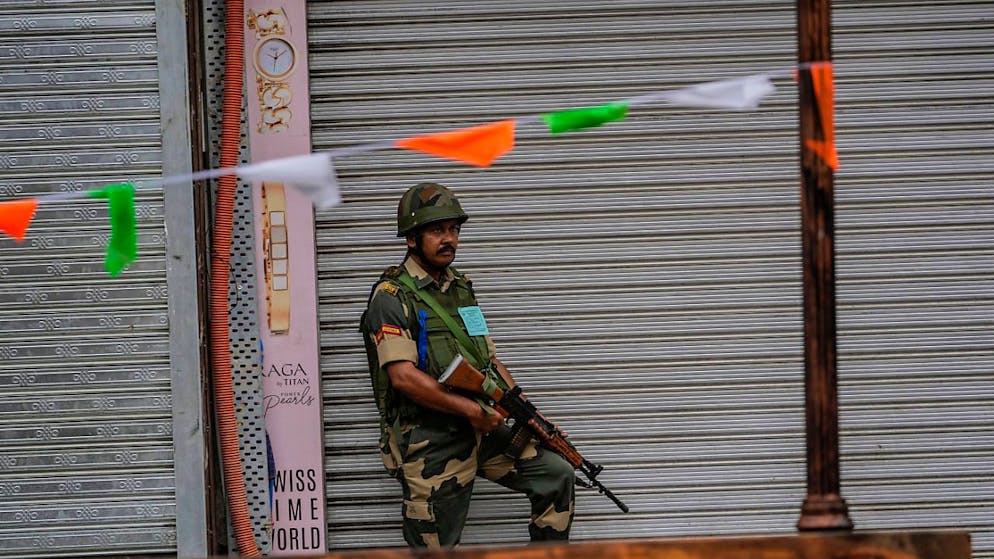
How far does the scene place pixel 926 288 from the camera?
673 centimetres

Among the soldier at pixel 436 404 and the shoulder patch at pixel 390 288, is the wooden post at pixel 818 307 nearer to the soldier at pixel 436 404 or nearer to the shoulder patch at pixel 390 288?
the soldier at pixel 436 404

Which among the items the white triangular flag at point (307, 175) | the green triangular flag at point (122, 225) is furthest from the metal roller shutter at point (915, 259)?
the green triangular flag at point (122, 225)

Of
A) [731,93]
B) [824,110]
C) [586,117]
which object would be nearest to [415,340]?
[586,117]

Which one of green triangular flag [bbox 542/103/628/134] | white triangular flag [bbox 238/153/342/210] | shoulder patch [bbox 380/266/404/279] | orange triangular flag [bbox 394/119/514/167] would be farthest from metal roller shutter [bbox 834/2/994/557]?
white triangular flag [bbox 238/153/342/210]

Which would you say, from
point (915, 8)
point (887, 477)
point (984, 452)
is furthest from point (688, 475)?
point (915, 8)

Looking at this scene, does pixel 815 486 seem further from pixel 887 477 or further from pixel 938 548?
pixel 887 477

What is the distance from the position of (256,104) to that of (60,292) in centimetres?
134

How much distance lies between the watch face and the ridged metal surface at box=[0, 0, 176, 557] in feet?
1.88

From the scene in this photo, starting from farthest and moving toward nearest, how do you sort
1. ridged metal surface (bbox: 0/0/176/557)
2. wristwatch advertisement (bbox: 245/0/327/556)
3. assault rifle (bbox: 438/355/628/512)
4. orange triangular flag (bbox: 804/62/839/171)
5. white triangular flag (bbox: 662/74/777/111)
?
wristwatch advertisement (bbox: 245/0/327/556) → ridged metal surface (bbox: 0/0/176/557) → assault rifle (bbox: 438/355/628/512) → white triangular flag (bbox: 662/74/777/111) → orange triangular flag (bbox: 804/62/839/171)

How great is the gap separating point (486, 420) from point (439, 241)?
849 mm

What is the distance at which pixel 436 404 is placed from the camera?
19.0ft

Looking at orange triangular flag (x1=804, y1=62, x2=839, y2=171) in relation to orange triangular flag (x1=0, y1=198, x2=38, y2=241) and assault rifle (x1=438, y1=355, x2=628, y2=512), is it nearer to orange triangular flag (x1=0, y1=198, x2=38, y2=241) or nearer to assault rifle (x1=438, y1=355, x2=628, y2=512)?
assault rifle (x1=438, y1=355, x2=628, y2=512)

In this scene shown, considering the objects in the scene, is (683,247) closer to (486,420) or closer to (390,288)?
(486,420)

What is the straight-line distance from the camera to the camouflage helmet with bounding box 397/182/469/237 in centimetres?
589
